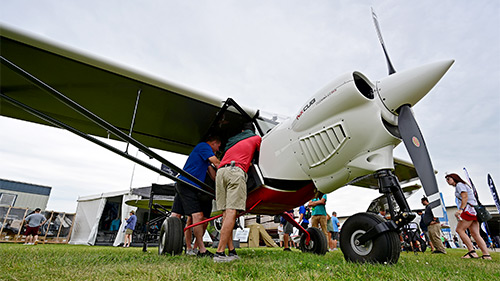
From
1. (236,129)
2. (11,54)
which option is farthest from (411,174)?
(11,54)

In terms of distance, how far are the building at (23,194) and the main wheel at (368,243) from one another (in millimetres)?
35285

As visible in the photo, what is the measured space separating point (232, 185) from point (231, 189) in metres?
0.05

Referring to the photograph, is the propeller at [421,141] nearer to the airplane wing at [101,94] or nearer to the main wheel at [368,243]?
the main wheel at [368,243]

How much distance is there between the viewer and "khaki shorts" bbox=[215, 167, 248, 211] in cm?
277

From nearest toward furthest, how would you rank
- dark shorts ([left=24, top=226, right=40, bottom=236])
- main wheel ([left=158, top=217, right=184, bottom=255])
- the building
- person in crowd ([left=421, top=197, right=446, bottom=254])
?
main wheel ([left=158, top=217, right=184, bottom=255]), person in crowd ([left=421, top=197, right=446, bottom=254]), dark shorts ([left=24, top=226, right=40, bottom=236]), the building

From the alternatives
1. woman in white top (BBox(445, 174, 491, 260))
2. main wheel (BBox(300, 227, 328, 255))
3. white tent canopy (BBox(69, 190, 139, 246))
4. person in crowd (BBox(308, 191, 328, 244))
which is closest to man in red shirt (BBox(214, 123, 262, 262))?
main wheel (BBox(300, 227, 328, 255))

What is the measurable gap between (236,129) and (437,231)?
7951mm

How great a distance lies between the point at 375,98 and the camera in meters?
2.30

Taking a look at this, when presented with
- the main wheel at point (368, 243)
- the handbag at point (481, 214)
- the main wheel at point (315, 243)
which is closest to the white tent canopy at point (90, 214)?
the main wheel at point (315, 243)

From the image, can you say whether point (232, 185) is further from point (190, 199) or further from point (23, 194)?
point (23, 194)

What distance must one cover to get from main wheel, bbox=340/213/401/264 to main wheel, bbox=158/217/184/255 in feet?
7.59

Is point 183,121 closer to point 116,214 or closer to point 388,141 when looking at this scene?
point 388,141

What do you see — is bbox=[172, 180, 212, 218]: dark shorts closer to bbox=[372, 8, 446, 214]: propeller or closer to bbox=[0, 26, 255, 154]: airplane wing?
bbox=[0, 26, 255, 154]: airplane wing

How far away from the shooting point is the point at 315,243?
4.07 m
